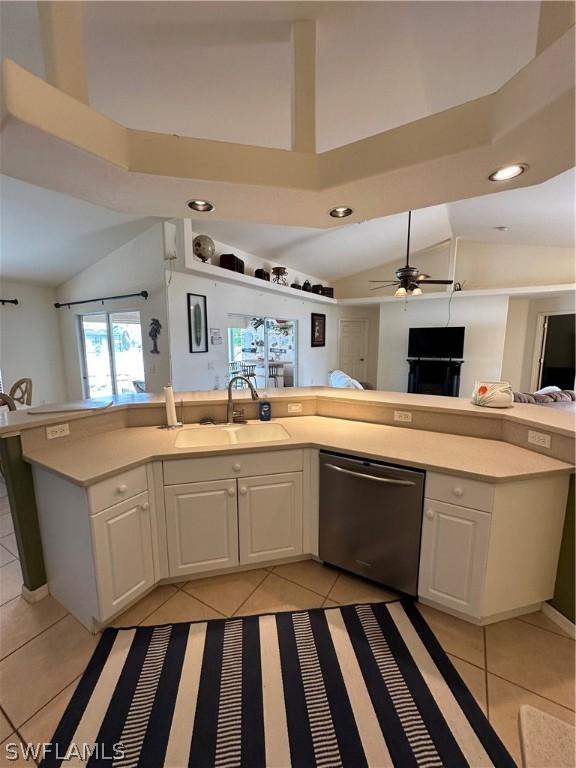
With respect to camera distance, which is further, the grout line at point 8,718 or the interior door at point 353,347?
the interior door at point 353,347

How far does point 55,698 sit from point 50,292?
581cm

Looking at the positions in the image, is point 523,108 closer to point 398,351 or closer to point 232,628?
point 232,628

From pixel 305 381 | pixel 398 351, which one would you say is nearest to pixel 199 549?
pixel 305 381

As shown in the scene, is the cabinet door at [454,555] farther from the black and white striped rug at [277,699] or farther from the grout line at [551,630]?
the grout line at [551,630]

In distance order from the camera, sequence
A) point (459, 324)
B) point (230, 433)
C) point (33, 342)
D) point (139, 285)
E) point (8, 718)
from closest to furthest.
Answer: point (8, 718) → point (230, 433) → point (139, 285) → point (33, 342) → point (459, 324)

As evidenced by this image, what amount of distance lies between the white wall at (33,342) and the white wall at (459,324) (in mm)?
6418

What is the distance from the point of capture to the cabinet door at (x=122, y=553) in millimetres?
1481

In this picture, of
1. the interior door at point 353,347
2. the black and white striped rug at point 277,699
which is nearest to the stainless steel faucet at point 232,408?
the black and white striped rug at point 277,699

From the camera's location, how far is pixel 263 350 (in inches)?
217

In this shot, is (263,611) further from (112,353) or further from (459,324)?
(459,324)

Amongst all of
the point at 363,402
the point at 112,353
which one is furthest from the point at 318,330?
the point at 363,402

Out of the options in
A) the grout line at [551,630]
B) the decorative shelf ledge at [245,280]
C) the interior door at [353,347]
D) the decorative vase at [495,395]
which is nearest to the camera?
the grout line at [551,630]

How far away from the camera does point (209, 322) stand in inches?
165

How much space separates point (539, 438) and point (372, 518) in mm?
988
